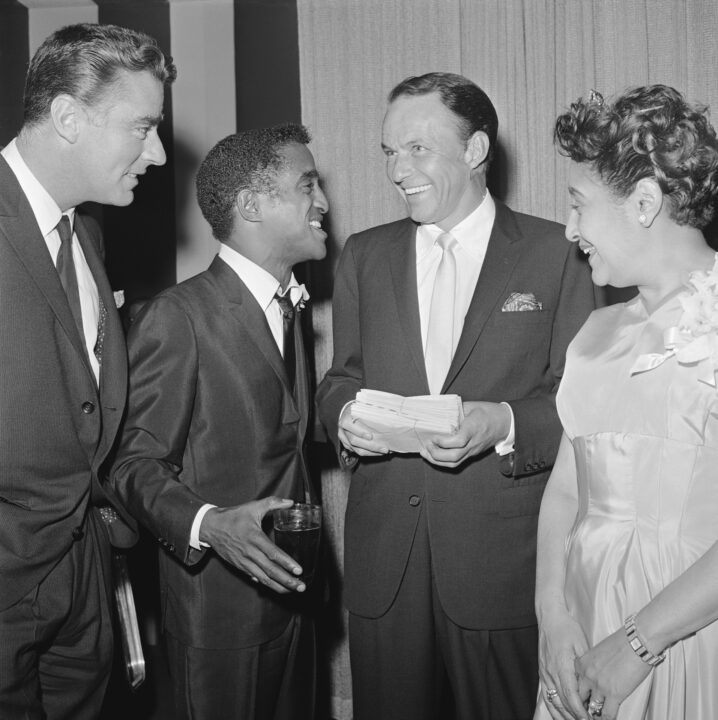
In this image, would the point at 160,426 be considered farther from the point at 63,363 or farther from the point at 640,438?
the point at 640,438

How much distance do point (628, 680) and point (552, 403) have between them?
877 mm

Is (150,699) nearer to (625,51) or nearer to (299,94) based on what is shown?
(299,94)

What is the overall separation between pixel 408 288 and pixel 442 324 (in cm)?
14

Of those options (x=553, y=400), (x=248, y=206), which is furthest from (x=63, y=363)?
(x=553, y=400)

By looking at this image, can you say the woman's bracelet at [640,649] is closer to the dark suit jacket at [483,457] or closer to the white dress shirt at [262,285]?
the dark suit jacket at [483,457]

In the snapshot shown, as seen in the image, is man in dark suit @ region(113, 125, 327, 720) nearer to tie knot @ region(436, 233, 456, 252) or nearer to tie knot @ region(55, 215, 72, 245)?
tie knot @ region(55, 215, 72, 245)

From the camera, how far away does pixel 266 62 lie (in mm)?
3611

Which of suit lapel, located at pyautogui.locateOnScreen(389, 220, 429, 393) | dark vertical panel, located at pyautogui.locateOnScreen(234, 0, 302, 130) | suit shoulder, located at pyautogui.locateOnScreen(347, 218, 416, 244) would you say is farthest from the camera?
dark vertical panel, located at pyautogui.locateOnScreen(234, 0, 302, 130)

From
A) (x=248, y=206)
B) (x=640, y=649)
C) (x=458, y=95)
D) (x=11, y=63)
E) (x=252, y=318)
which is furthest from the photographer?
(x=11, y=63)

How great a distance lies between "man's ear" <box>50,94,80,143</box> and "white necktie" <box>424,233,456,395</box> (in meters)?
1.05

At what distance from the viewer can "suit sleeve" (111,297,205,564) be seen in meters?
2.20

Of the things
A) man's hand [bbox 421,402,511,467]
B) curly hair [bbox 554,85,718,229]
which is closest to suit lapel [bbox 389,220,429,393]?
man's hand [bbox 421,402,511,467]

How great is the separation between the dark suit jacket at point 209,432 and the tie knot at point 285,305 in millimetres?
145

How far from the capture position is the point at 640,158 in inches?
68.2
